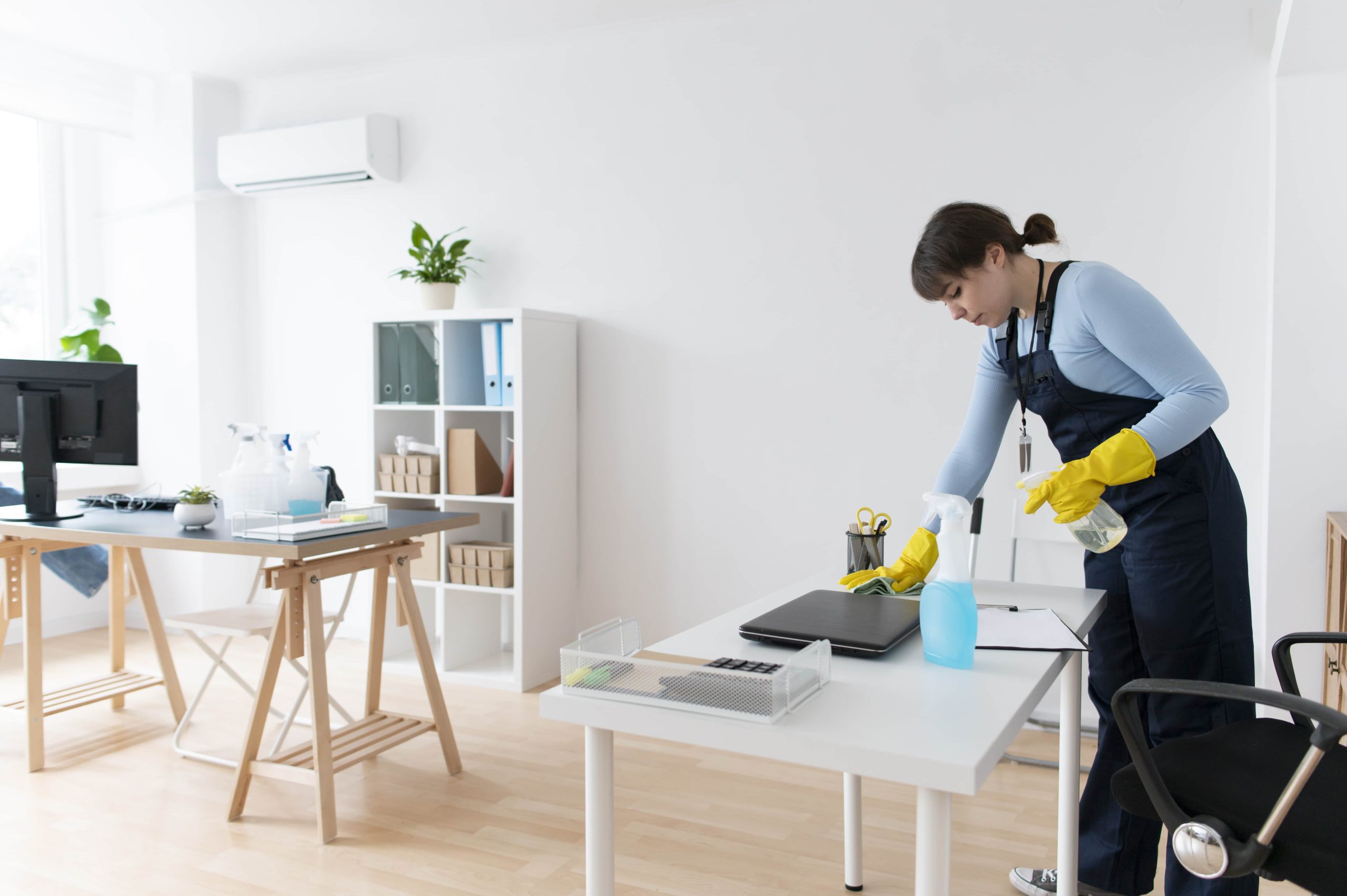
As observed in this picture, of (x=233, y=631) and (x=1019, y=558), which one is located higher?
(x=1019, y=558)

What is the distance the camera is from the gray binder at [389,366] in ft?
13.3

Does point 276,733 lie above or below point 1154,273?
below

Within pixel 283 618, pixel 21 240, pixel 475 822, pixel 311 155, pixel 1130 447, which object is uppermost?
pixel 311 155

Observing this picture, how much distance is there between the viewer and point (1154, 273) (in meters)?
3.15

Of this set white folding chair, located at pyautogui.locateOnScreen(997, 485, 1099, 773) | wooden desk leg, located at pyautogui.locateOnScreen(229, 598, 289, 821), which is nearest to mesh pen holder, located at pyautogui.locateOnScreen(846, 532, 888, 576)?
white folding chair, located at pyautogui.locateOnScreen(997, 485, 1099, 773)

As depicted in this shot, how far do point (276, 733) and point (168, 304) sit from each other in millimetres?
2612

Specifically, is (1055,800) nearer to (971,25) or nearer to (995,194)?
(995,194)

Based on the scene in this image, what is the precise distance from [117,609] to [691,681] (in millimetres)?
3206

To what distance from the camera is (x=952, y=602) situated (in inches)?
52.1

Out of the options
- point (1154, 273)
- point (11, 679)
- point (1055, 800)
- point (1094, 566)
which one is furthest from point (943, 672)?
point (11, 679)

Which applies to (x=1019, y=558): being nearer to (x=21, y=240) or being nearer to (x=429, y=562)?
(x=429, y=562)

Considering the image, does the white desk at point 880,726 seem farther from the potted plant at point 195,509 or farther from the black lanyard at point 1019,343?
the potted plant at point 195,509

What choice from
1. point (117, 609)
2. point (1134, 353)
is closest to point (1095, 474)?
point (1134, 353)

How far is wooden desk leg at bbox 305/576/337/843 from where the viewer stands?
2.55m
